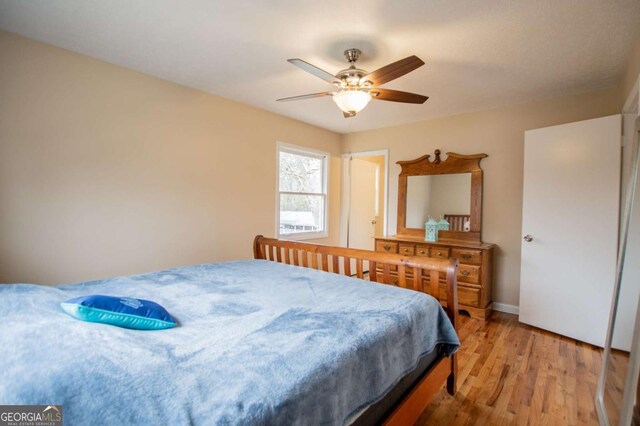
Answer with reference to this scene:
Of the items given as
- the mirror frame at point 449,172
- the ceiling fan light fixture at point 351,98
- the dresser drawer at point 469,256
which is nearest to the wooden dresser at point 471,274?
the dresser drawer at point 469,256

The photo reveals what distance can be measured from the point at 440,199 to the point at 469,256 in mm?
909

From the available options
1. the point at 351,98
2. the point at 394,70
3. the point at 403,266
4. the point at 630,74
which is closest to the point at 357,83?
the point at 351,98

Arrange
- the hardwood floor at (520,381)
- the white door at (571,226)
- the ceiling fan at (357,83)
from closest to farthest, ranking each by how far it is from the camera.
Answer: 1. the hardwood floor at (520,381)
2. the ceiling fan at (357,83)
3. the white door at (571,226)

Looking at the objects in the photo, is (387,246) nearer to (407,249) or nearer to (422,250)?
(407,249)

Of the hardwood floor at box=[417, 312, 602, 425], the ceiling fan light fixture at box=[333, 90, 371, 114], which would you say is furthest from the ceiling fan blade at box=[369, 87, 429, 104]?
the hardwood floor at box=[417, 312, 602, 425]

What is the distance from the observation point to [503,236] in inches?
136

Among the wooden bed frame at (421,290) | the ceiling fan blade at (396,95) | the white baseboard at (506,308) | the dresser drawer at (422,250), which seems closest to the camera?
the wooden bed frame at (421,290)

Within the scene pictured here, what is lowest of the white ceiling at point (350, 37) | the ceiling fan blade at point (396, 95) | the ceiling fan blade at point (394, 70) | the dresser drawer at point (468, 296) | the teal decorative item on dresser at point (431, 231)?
the dresser drawer at point (468, 296)

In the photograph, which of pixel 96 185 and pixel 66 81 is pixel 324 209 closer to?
pixel 96 185

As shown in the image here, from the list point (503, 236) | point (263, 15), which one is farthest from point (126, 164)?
point (503, 236)

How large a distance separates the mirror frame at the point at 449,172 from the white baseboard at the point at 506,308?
78 centimetres

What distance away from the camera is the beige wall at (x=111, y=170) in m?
2.17

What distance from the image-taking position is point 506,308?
3428 millimetres

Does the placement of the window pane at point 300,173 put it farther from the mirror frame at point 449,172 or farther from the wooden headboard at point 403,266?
the wooden headboard at point 403,266
